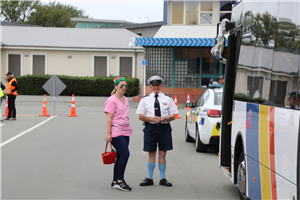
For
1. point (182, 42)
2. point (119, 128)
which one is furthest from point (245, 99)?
point (182, 42)

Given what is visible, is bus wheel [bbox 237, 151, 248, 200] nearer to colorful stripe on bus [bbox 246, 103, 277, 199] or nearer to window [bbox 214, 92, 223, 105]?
colorful stripe on bus [bbox 246, 103, 277, 199]

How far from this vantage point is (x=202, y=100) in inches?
413

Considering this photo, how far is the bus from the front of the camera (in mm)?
3863

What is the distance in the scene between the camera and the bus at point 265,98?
3.86 meters

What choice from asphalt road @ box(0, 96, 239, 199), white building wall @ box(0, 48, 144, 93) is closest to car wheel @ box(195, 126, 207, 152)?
asphalt road @ box(0, 96, 239, 199)

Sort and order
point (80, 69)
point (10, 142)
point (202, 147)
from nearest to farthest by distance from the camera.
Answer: point (202, 147) → point (10, 142) → point (80, 69)

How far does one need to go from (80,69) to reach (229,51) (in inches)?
1238

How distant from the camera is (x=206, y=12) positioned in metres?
27.9

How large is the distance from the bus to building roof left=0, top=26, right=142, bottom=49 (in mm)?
30927

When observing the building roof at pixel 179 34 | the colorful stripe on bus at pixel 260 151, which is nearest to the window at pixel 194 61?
the building roof at pixel 179 34

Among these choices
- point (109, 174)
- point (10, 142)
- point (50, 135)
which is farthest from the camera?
point (50, 135)

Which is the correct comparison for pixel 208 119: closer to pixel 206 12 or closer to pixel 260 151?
pixel 260 151

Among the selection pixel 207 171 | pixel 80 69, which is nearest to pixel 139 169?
pixel 207 171

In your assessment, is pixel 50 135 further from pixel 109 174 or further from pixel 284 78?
pixel 284 78
